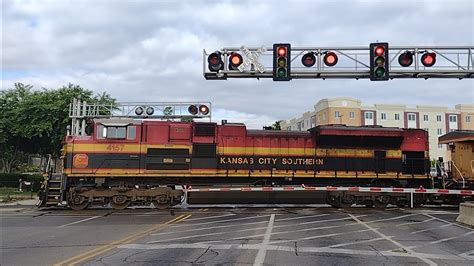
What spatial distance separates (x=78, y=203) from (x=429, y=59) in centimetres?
1519

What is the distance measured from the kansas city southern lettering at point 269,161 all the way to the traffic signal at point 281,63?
6.01 metres

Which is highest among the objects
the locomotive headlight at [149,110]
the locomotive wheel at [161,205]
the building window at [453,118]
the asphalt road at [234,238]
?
the building window at [453,118]

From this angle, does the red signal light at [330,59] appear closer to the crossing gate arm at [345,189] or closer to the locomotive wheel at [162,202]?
the crossing gate arm at [345,189]

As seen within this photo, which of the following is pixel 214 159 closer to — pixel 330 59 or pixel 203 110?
pixel 330 59

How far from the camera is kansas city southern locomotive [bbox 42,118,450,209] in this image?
1808 cm

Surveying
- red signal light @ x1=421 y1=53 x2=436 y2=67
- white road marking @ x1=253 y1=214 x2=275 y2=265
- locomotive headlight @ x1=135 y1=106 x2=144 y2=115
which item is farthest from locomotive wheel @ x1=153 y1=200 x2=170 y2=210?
locomotive headlight @ x1=135 y1=106 x2=144 y2=115

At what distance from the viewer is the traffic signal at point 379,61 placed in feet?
44.8

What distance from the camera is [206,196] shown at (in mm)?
18344

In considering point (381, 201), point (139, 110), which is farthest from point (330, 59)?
point (139, 110)

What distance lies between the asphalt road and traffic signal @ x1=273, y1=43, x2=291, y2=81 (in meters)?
4.91

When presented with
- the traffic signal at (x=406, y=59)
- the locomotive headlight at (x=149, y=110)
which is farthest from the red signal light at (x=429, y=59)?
the locomotive headlight at (x=149, y=110)

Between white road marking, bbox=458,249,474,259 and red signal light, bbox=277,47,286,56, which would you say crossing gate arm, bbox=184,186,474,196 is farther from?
white road marking, bbox=458,249,474,259

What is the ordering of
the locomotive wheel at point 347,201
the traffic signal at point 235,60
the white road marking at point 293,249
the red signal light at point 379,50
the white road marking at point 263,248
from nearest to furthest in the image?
1. the white road marking at point 263,248
2. the white road marking at point 293,249
3. the red signal light at point 379,50
4. the traffic signal at point 235,60
5. the locomotive wheel at point 347,201

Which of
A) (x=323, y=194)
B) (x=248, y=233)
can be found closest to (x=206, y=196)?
(x=323, y=194)
